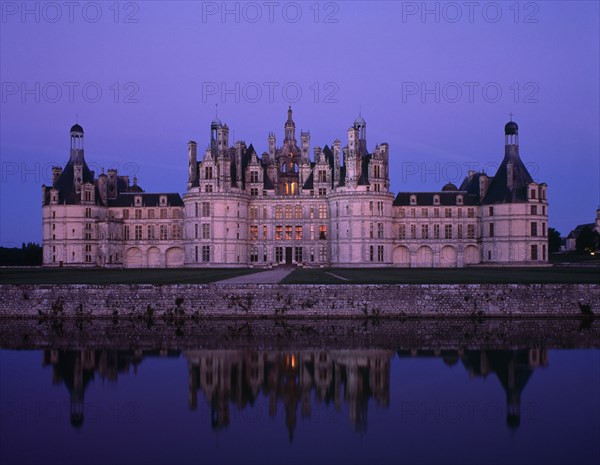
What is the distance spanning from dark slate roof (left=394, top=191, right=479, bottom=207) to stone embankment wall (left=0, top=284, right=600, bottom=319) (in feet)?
135

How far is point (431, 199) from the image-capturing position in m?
75.5

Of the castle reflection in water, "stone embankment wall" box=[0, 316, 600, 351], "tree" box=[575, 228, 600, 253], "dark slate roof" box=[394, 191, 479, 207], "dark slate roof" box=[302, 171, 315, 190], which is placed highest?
"dark slate roof" box=[302, 171, 315, 190]

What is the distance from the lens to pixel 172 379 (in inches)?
853

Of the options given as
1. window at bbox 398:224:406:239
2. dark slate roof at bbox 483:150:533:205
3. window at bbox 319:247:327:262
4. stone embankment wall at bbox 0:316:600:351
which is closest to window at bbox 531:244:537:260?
dark slate roof at bbox 483:150:533:205

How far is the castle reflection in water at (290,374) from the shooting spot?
18594 mm

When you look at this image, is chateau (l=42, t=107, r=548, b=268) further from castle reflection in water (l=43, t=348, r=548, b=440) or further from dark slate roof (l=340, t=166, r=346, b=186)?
castle reflection in water (l=43, t=348, r=548, b=440)

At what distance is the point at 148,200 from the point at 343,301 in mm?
48136

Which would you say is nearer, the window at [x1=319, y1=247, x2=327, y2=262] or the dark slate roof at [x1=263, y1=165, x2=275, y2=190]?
the window at [x1=319, y1=247, x2=327, y2=262]

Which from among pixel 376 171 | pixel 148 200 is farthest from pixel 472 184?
pixel 148 200

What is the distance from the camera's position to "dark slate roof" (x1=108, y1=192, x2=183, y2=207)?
77312mm

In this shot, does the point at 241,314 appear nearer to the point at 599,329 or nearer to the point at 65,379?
the point at 65,379

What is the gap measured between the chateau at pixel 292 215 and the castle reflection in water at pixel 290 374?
44.2 metres

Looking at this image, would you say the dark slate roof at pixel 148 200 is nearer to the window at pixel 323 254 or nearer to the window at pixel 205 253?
the window at pixel 205 253

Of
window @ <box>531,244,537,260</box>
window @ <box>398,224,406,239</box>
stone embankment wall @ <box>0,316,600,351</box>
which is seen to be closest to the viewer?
stone embankment wall @ <box>0,316,600,351</box>
